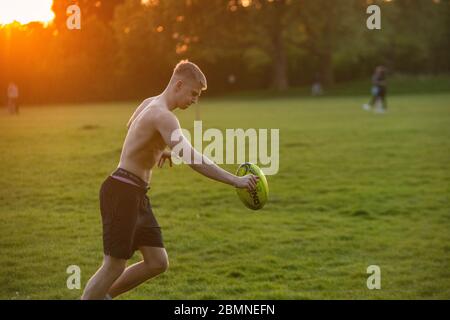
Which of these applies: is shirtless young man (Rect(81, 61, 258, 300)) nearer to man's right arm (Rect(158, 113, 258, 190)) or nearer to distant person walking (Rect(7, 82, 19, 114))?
man's right arm (Rect(158, 113, 258, 190))

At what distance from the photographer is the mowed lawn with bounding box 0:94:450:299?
7.49 meters

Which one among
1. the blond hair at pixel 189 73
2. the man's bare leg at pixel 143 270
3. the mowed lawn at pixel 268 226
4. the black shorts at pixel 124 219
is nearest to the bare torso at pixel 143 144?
the black shorts at pixel 124 219

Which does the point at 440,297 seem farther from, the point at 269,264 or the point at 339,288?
the point at 269,264

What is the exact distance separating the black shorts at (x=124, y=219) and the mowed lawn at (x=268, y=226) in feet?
5.45

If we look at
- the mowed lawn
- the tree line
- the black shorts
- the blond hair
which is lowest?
the mowed lawn

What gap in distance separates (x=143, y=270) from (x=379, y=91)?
30.2m

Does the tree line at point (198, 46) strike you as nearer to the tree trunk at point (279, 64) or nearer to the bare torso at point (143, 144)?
the tree trunk at point (279, 64)

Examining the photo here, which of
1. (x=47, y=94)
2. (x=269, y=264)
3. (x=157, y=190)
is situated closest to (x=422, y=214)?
(x=269, y=264)

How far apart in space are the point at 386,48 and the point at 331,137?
55.3 metres

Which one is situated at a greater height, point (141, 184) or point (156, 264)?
point (141, 184)

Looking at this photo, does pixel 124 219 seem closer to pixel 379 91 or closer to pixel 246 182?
pixel 246 182

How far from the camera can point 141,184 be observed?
5605mm

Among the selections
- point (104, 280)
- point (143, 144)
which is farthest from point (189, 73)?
point (104, 280)

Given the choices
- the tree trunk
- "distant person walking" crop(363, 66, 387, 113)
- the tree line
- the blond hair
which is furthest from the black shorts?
the tree trunk
